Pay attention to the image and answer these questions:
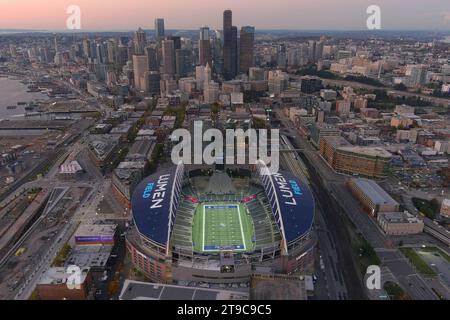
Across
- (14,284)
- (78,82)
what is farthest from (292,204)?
(78,82)

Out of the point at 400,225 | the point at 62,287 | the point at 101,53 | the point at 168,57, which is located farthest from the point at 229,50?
the point at 62,287

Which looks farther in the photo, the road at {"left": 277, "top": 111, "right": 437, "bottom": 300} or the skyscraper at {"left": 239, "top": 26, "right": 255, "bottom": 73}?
the skyscraper at {"left": 239, "top": 26, "right": 255, "bottom": 73}

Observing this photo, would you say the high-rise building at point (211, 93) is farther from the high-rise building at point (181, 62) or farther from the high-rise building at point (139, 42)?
the high-rise building at point (139, 42)

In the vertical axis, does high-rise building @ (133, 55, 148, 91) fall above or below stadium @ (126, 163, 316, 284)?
above

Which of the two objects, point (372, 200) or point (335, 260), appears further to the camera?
point (372, 200)

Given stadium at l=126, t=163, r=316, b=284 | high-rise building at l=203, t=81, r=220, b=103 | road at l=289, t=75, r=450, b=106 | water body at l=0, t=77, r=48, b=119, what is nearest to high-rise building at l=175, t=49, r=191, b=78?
high-rise building at l=203, t=81, r=220, b=103

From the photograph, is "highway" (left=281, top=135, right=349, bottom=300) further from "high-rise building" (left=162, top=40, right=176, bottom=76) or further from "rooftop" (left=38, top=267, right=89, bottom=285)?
"high-rise building" (left=162, top=40, right=176, bottom=76)

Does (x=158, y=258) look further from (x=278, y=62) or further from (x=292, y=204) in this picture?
(x=278, y=62)
